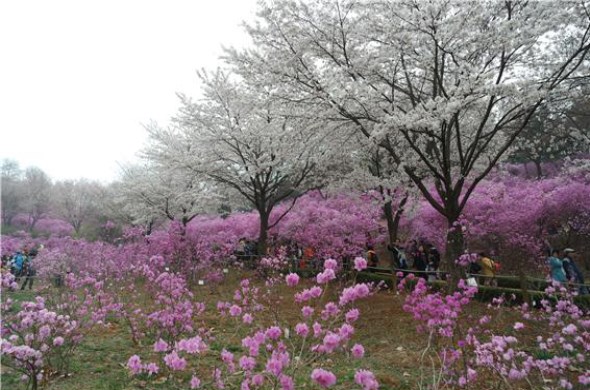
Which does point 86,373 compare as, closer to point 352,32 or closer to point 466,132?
point 352,32

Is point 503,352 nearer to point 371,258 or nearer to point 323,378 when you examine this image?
point 323,378

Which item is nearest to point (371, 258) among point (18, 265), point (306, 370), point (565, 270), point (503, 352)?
point (565, 270)

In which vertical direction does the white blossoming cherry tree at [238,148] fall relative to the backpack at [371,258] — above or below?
above

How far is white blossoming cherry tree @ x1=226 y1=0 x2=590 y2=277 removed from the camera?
6812 millimetres

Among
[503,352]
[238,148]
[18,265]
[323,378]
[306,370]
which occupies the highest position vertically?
[238,148]

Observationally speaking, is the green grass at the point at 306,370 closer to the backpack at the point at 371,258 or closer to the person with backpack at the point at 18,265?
the backpack at the point at 371,258

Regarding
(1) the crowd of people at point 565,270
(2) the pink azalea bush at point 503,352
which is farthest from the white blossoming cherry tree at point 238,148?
(2) the pink azalea bush at point 503,352

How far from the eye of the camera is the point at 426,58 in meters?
7.60

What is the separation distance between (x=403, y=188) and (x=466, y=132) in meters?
2.56

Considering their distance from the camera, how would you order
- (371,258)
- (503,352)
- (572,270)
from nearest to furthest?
(503,352)
(572,270)
(371,258)

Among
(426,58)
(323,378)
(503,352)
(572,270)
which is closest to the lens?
(323,378)

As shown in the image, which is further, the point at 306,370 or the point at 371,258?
the point at 371,258

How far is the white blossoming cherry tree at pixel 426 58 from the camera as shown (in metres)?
6.81

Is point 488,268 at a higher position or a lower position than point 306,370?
higher
